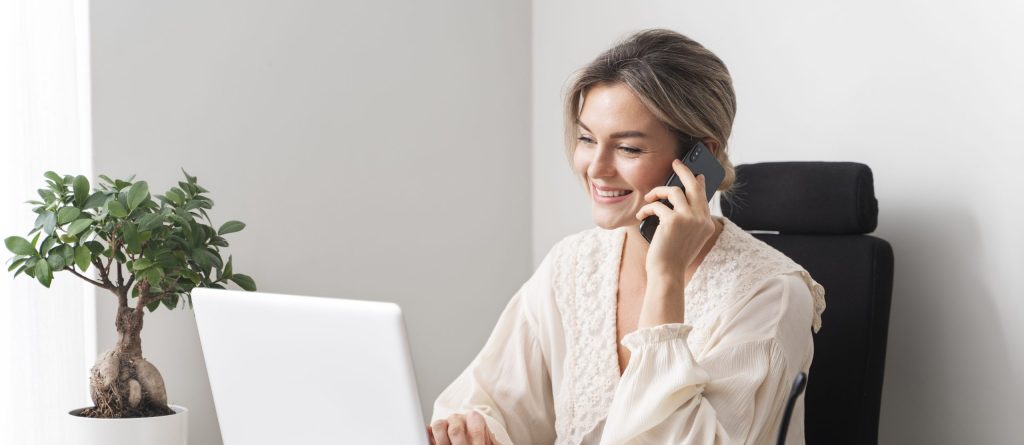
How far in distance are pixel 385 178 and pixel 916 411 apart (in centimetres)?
132

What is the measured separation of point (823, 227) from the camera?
1.62 meters

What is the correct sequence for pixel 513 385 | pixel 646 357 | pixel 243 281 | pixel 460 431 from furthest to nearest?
pixel 243 281, pixel 513 385, pixel 460 431, pixel 646 357

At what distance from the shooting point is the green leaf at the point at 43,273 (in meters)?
1.57

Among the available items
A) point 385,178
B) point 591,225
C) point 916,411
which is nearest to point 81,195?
point 385,178

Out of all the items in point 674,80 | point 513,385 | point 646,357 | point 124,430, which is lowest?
point 124,430

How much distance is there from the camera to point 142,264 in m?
1.63

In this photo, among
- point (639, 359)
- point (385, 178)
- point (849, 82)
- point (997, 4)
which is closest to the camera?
point (639, 359)

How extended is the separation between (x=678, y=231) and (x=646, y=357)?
0.61ft

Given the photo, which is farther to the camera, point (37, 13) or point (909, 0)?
point (37, 13)

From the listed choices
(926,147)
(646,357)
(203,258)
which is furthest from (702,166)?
(203,258)

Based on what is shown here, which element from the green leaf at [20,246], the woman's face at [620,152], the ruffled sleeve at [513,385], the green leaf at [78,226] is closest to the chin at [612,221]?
the woman's face at [620,152]

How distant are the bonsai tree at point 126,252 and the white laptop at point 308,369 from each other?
0.68 meters

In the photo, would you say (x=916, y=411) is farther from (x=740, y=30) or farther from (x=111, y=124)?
(x=111, y=124)

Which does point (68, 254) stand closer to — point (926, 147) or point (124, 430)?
point (124, 430)
